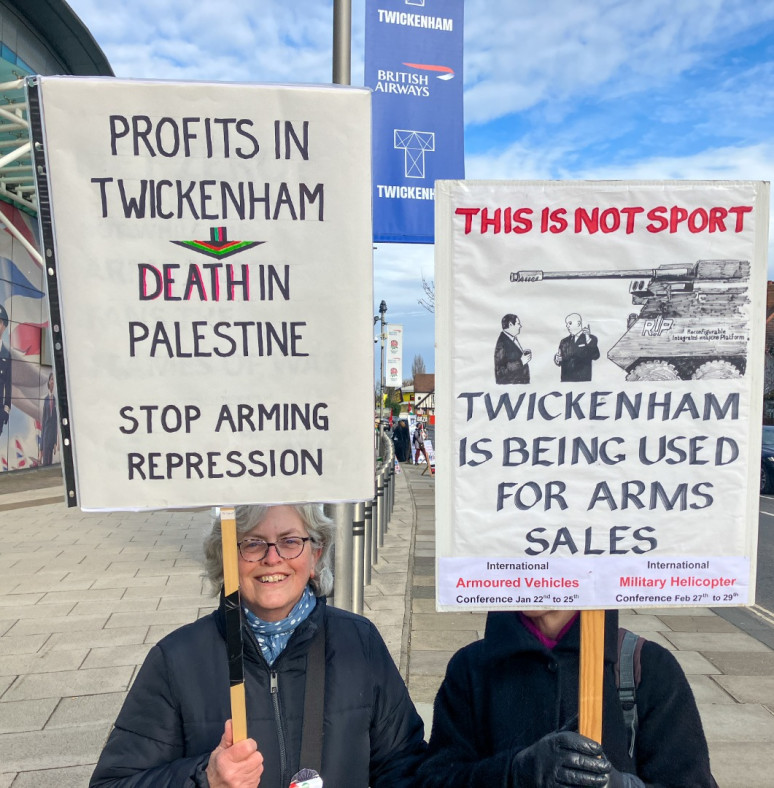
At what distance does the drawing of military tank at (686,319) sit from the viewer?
181cm

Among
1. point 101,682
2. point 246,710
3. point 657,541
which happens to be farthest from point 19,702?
point 657,541

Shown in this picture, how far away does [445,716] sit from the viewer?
1.96 m

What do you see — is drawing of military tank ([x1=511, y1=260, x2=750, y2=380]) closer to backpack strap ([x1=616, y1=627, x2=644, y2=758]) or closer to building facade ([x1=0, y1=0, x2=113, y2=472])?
backpack strap ([x1=616, y1=627, x2=644, y2=758])

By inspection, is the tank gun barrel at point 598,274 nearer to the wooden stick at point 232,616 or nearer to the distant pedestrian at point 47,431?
the wooden stick at point 232,616

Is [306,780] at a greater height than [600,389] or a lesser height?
lesser

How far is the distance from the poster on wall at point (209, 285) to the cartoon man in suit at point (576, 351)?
481mm

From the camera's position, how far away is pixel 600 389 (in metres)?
1.82

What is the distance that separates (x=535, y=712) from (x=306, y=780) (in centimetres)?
61

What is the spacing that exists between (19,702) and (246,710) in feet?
11.6

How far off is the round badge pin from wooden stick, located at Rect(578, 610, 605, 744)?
2.22 ft

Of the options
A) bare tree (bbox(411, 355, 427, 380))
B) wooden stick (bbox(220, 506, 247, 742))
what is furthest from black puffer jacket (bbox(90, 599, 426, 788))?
Answer: bare tree (bbox(411, 355, 427, 380))

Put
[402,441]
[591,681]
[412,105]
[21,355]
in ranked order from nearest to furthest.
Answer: [591,681], [412,105], [21,355], [402,441]

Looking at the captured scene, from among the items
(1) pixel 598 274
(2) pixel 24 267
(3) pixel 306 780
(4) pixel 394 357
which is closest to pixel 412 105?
(1) pixel 598 274

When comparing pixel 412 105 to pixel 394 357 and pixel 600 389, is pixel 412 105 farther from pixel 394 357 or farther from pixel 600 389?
pixel 394 357
